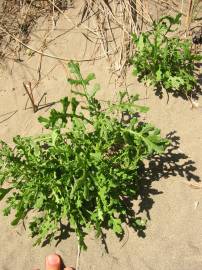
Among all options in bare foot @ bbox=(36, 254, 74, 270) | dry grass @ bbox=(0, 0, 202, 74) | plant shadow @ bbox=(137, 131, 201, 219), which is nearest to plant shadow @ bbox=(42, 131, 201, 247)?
plant shadow @ bbox=(137, 131, 201, 219)

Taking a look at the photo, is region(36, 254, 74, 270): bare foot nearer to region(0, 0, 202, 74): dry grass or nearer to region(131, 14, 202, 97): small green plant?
region(131, 14, 202, 97): small green plant

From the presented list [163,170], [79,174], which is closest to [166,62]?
[163,170]

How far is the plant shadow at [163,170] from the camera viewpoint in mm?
3334

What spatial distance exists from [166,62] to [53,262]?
1829 mm

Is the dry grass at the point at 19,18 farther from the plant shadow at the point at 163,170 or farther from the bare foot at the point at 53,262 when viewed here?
the bare foot at the point at 53,262

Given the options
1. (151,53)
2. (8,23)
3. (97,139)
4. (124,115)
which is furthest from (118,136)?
(8,23)

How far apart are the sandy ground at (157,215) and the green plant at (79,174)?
0.12 meters

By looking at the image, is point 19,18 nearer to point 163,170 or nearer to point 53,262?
point 163,170

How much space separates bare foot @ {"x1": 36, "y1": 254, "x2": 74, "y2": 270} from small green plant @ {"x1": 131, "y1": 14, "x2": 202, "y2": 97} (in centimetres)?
164

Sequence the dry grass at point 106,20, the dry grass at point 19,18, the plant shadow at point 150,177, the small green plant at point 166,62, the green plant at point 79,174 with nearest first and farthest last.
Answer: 1. the green plant at point 79,174
2. the plant shadow at point 150,177
3. the small green plant at point 166,62
4. the dry grass at point 106,20
5. the dry grass at point 19,18

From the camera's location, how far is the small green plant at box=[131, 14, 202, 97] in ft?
11.8

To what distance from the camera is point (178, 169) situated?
3.40 meters

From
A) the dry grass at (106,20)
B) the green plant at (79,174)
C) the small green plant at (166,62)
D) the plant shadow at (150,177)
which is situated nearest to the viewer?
the green plant at (79,174)

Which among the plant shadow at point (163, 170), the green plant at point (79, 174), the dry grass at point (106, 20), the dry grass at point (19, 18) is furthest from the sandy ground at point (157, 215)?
the dry grass at point (19, 18)
